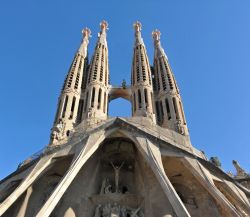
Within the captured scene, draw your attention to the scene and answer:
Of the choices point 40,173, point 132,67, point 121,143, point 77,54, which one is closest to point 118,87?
point 132,67

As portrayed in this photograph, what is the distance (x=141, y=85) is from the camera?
27.0 metres

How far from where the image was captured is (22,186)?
45.3 feet

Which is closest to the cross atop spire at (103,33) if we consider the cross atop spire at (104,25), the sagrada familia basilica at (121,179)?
the cross atop spire at (104,25)

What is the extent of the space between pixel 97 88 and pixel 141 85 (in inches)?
162

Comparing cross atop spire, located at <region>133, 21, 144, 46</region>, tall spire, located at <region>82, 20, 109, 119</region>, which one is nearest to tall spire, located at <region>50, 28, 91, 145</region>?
tall spire, located at <region>82, 20, 109, 119</region>

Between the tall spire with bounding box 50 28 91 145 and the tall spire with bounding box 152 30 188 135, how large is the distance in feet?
24.0

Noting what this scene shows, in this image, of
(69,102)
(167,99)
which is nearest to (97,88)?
(69,102)

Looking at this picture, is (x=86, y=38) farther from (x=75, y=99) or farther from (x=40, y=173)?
(x=40, y=173)

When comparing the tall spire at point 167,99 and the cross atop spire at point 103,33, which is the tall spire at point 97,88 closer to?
the cross atop spire at point 103,33

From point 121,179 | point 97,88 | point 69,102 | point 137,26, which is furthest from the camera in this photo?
point 137,26

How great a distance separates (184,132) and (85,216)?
1000cm

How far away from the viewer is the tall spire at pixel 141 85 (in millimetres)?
24366

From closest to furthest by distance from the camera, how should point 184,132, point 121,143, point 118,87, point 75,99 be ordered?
point 121,143 < point 184,132 < point 75,99 < point 118,87

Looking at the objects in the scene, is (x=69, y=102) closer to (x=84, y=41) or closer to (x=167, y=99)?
(x=167, y=99)
